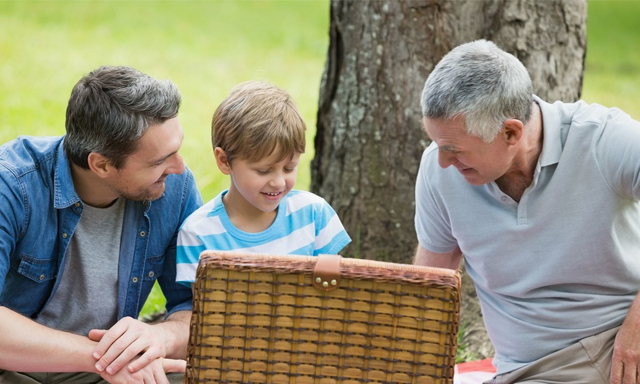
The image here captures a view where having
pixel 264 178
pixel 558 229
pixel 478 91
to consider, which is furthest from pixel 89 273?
pixel 558 229

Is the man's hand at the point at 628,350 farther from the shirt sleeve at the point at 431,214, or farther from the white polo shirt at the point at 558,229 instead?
the shirt sleeve at the point at 431,214

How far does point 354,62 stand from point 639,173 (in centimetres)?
176

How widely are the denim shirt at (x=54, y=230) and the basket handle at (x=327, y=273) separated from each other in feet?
2.99

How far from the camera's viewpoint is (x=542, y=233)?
8.20ft

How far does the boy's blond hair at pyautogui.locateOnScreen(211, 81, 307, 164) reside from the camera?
95.4 inches

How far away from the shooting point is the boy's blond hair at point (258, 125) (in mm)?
2424

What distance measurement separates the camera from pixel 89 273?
8.56ft

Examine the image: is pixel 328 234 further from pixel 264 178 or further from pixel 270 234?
pixel 264 178

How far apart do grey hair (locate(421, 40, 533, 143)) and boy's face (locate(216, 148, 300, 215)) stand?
48 cm

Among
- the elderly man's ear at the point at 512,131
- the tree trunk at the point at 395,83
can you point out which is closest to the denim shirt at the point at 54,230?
the elderly man's ear at the point at 512,131

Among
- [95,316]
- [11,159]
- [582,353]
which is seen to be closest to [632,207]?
[582,353]

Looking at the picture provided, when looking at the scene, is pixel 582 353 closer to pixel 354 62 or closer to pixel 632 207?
pixel 632 207

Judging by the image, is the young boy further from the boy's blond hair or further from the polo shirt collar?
the polo shirt collar

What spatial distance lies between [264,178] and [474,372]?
4.32 feet
